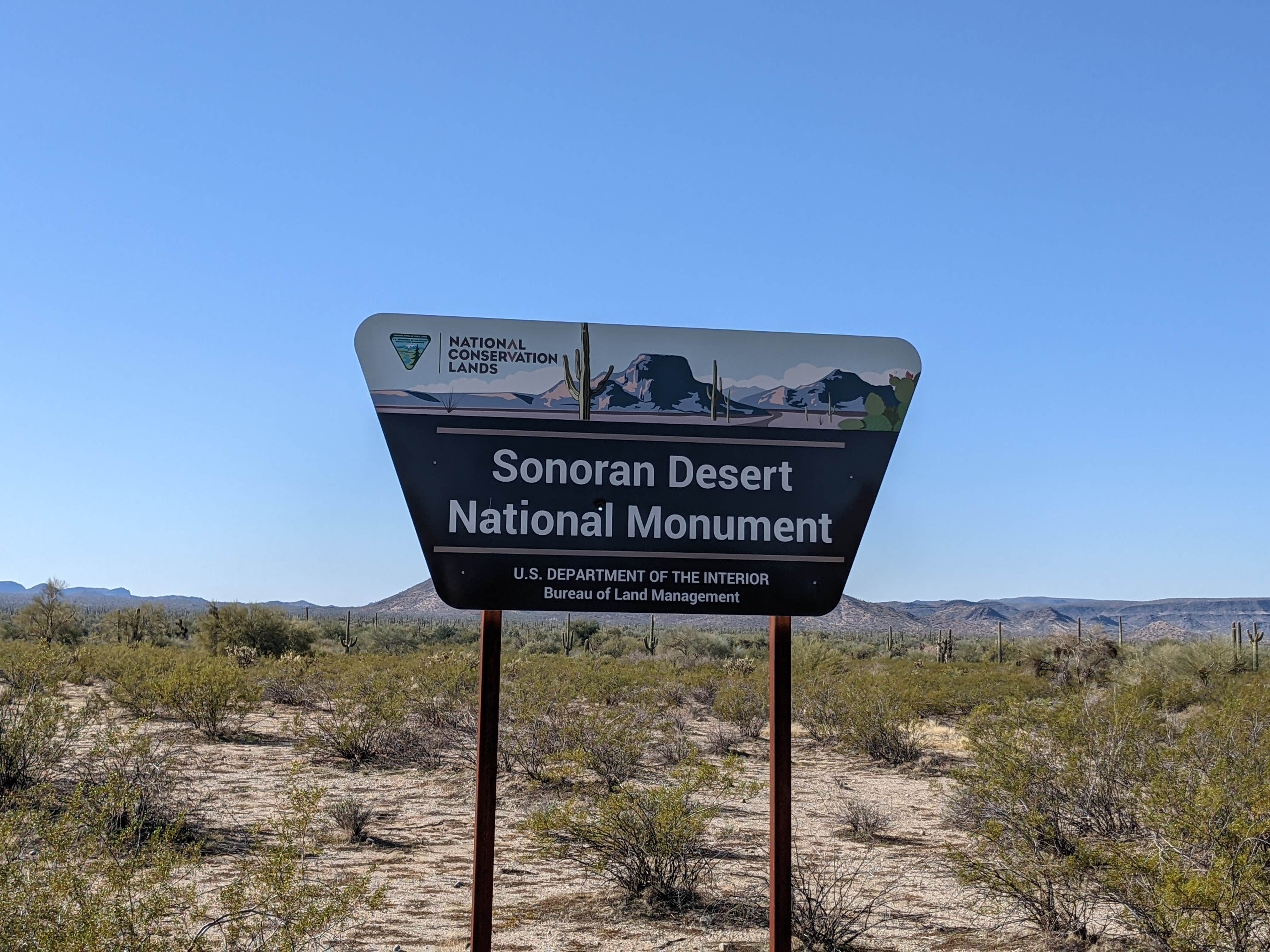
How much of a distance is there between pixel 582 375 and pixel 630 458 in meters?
0.42

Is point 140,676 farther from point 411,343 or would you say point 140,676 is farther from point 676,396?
point 676,396

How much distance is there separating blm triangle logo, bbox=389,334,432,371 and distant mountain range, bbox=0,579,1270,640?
69.5 m

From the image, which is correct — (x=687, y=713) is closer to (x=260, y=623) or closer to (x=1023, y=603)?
(x=260, y=623)

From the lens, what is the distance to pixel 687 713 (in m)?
20.8

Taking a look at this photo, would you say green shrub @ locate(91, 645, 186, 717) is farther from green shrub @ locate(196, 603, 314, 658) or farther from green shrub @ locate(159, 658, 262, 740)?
green shrub @ locate(196, 603, 314, 658)

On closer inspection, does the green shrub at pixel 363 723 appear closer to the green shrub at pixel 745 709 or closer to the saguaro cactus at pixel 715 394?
the green shrub at pixel 745 709

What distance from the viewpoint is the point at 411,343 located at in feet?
14.4

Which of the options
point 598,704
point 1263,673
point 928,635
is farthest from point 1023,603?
point 598,704

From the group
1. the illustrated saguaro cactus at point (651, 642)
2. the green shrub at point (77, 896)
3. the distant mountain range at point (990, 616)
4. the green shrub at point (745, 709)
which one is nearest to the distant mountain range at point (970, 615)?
the distant mountain range at point (990, 616)

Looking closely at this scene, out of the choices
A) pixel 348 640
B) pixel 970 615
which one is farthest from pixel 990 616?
pixel 348 640

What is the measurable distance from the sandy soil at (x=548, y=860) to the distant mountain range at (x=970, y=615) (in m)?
59.7

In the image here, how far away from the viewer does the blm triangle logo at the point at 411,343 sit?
440cm

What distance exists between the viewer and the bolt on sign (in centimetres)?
436

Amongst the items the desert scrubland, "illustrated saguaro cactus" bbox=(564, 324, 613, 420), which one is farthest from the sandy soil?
"illustrated saguaro cactus" bbox=(564, 324, 613, 420)
